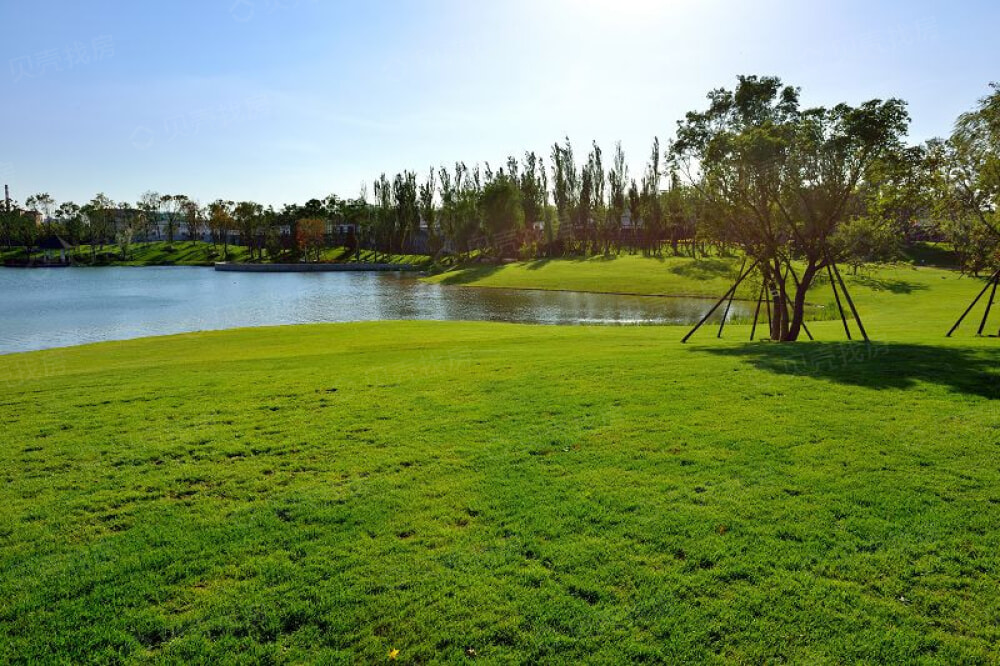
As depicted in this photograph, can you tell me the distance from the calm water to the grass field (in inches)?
1148

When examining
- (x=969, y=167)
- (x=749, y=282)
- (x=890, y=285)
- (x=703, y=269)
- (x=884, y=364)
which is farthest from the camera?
(x=703, y=269)

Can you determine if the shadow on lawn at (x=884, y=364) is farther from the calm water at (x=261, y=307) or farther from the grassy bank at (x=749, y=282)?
the calm water at (x=261, y=307)

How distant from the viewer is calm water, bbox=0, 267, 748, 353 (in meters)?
40.6

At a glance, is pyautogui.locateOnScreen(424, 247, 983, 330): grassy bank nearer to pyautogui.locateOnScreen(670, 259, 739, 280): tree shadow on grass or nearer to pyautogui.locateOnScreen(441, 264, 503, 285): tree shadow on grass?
pyautogui.locateOnScreen(441, 264, 503, 285): tree shadow on grass

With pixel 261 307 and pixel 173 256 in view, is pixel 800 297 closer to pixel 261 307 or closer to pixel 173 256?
pixel 261 307

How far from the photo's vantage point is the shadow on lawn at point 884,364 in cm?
1254

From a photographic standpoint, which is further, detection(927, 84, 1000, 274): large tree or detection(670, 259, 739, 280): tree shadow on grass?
detection(670, 259, 739, 280): tree shadow on grass

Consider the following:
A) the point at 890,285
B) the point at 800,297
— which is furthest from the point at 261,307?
the point at 890,285

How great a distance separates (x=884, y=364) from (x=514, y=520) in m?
12.3

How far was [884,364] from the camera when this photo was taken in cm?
1456

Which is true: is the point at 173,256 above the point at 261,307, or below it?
above

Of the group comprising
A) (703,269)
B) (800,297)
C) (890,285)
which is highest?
(703,269)

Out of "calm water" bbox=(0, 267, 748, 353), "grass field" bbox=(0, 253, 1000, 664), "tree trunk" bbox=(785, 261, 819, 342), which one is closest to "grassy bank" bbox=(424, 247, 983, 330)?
"tree trunk" bbox=(785, 261, 819, 342)

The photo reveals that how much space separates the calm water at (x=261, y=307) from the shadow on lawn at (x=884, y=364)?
2308cm
